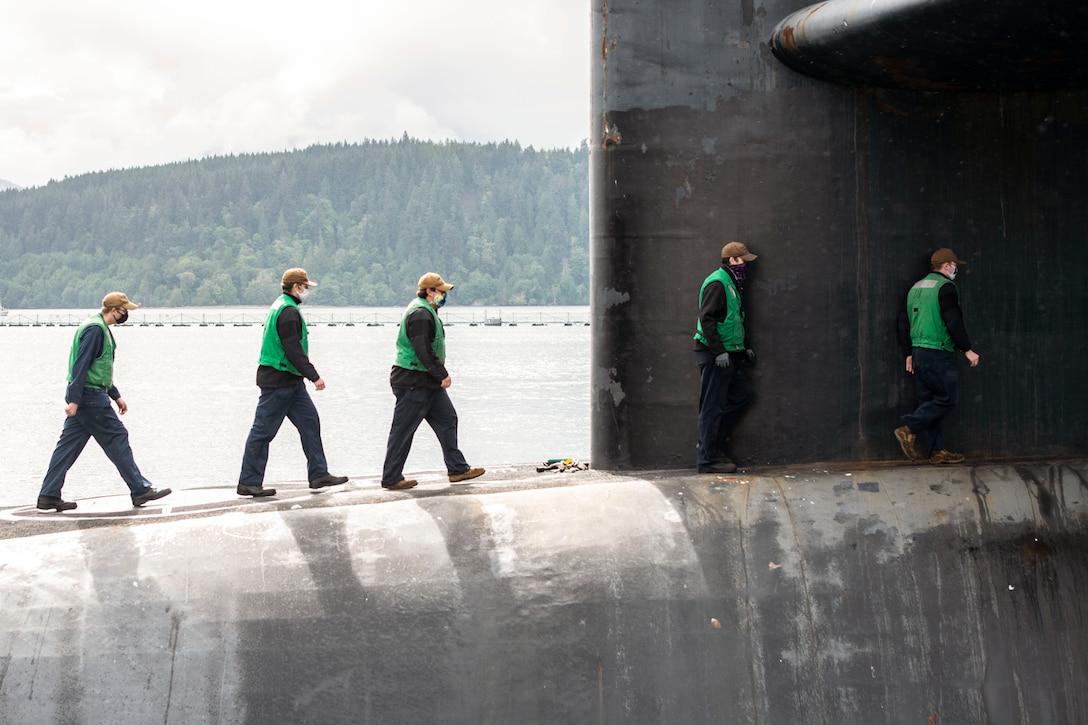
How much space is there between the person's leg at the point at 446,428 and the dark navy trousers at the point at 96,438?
218cm

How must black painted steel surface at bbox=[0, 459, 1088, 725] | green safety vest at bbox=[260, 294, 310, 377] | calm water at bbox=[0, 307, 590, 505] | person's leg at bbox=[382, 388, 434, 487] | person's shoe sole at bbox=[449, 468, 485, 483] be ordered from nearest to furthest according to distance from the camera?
1. black painted steel surface at bbox=[0, 459, 1088, 725]
2. green safety vest at bbox=[260, 294, 310, 377]
3. person's leg at bbox=[382, 388, 434, 487]
4. person's shoe sole at bbox=[449, 468, 485, 483]
5. calm water at bbox=[0, 307, 590, 505]

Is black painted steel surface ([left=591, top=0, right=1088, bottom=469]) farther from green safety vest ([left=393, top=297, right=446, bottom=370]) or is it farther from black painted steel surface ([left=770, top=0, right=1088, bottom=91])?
green safety vest ([left=393, top=297, right=446, bottom=370])

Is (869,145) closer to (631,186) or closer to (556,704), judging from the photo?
(631,186)

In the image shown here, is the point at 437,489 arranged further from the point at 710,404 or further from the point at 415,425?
the point at 710,404

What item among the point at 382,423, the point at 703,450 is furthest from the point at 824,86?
the point at 382,423

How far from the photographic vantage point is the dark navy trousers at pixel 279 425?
26.8 feet

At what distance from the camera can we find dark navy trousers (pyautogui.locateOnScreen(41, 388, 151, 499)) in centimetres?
801

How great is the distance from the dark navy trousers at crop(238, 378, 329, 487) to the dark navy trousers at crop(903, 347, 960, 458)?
4.18 m

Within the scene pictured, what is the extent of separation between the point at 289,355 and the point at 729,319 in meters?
3.17

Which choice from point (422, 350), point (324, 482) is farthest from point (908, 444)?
point (324, 482)

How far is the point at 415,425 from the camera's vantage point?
8.41 meters

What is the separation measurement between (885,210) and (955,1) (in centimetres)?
173

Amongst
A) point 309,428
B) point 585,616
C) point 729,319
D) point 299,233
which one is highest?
point 299,233

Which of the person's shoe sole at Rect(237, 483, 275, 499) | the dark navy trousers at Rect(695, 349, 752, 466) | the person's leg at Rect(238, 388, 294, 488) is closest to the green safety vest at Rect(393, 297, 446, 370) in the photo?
the person's leg at Rect(238, 388, 294, 488)
